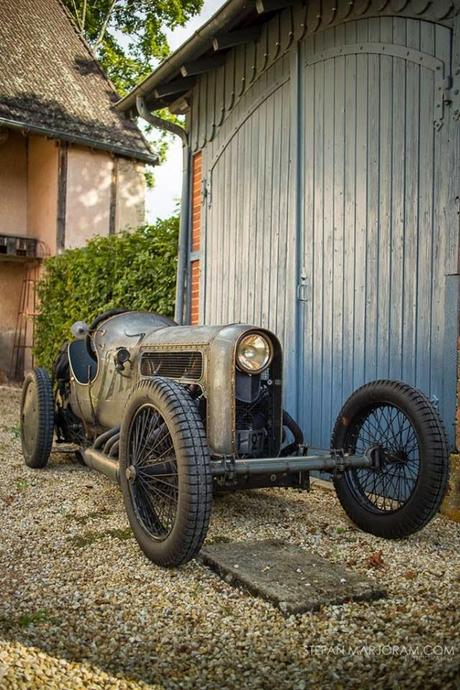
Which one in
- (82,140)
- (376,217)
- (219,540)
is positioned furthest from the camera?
(82,140)

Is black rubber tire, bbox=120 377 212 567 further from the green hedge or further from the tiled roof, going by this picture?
the tiled roof

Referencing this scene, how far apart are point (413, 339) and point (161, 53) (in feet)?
64.8

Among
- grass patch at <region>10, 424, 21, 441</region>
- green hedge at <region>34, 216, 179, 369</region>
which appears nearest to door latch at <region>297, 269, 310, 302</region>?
green hedge at <region>34, 216, 179, 369</region>

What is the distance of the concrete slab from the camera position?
2.51 meters

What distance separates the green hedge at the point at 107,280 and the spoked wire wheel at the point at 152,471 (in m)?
4.50

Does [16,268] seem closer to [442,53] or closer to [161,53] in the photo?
[161,53]

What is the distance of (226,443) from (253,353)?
51 centimetres

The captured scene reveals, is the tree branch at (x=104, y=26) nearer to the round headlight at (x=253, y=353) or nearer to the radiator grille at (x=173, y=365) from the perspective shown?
the radiator grille at (x=173, y=365)

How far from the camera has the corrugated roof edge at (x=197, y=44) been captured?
510cm

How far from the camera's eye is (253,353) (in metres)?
3.42

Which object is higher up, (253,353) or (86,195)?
(86,195)

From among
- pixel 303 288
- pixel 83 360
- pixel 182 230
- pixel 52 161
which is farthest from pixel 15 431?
pixel 52 161

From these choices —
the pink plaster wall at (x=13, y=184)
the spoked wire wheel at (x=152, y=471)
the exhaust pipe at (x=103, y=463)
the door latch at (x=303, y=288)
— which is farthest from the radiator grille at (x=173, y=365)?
the pink plaster wall at (x=13, y=184)

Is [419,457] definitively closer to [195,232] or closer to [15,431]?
[195,232]
